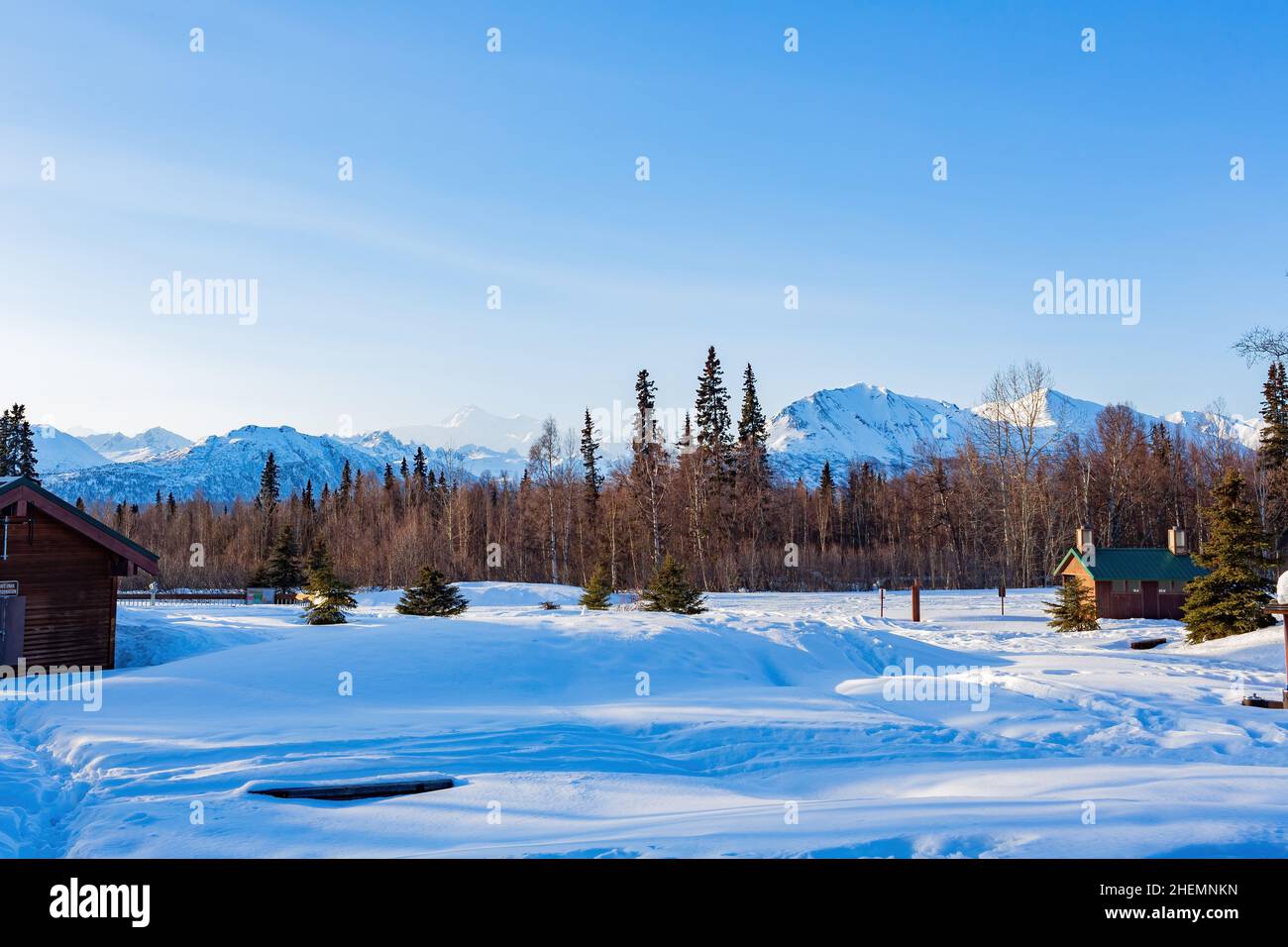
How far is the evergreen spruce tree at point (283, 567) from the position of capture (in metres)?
46.5

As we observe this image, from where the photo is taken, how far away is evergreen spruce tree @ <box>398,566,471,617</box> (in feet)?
89.7

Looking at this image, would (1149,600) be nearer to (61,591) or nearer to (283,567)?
(61,591)

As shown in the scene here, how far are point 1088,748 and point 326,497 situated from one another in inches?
4124

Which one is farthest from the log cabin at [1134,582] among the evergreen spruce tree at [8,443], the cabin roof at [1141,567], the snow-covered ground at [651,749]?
the evergreen spruce tree at [8,443]

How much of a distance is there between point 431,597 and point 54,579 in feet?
37.7

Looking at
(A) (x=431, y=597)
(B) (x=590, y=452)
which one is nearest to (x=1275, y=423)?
(B) (x=590, y=452)

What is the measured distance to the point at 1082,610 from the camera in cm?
2952

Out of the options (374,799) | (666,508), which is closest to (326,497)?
(666,508)

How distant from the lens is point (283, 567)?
4697 cm

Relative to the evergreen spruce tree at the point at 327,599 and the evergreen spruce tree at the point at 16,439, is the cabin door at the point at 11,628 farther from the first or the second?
the evergreen spruce tree at the point at 16,439

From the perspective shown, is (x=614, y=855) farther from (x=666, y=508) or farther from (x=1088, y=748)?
(x=666, y=508)

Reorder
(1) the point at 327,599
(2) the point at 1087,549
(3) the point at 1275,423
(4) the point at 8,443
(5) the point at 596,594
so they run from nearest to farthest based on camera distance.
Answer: (1) the point at 327,599 → (5) the point at 596,594 → (2) the point at 1087,549 → (3) the point at 1275,423 → (4) the point at 8,443

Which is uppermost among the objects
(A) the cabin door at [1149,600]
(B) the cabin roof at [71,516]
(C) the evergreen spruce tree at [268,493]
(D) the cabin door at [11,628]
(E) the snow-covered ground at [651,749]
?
(C) the evergreen spruce tree at [268,493]

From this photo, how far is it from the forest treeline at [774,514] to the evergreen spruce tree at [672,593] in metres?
17.9
